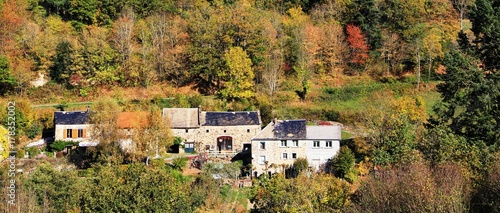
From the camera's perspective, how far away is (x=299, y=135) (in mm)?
46969

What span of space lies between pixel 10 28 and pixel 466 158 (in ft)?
168

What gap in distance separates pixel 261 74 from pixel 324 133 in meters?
15.6

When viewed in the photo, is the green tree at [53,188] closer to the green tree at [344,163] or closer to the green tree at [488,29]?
the green tree at [344,163]

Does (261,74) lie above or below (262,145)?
above

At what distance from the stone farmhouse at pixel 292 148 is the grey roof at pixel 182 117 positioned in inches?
257

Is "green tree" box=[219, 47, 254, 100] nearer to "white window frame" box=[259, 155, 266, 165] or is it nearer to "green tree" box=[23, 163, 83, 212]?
"white window frame" box=[259, 155, 266, 165]

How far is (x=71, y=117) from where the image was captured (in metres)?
50.5

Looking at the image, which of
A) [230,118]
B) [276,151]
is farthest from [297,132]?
[230,118]

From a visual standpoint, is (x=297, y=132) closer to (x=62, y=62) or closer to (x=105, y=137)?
(x=105, y=137)

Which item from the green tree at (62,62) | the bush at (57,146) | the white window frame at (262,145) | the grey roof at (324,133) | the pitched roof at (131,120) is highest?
Result: the green tree at (62,62)

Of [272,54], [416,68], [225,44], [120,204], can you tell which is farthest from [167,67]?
[120,204]

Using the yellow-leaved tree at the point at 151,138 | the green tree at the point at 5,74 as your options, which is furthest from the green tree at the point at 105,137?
the green tree at the point at 5,74

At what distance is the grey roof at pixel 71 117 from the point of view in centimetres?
5000

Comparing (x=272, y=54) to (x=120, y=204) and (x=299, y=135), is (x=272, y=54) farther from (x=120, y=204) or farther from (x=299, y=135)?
(x=120, y=204)
